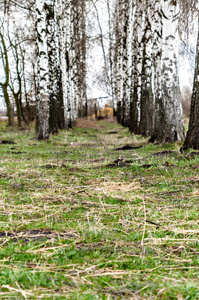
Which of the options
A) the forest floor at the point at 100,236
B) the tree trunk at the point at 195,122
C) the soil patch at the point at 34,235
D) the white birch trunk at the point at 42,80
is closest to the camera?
the forest floor at the point at 100,236

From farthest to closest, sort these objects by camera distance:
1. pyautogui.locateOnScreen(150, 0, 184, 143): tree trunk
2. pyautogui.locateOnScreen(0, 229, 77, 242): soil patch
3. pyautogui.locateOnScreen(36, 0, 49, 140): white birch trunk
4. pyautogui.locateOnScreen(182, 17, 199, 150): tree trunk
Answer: pyautogui.locateOnScreen(36, 0, 49, 140): white birch trunk < pyautogui.locateOnScreen(150, 0, 184, 143): tree trunk < pyautogui.locateOnScreen(182, 17, 199, 150): tree trunk < pyautogui.locateOnScreen(0, 229, 77, 242): soil patch

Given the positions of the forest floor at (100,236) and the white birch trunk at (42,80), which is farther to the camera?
the white birch trunk at (42,80)

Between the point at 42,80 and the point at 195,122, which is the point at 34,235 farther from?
the point at 42,80

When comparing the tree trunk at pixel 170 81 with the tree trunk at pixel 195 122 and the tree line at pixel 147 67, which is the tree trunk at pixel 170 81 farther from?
the tree trunk at pixel 195 122

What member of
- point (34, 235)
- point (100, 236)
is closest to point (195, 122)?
point (100, 236)

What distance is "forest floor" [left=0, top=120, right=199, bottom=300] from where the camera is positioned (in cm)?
177

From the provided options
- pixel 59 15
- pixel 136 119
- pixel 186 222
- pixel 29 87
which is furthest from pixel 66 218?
pixel 29 87

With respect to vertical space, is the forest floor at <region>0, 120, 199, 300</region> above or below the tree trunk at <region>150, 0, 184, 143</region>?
below

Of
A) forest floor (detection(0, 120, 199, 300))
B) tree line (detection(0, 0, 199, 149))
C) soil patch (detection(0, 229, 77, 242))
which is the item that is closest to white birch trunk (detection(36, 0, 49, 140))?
tree line (detection(0, 0, 199, 149))

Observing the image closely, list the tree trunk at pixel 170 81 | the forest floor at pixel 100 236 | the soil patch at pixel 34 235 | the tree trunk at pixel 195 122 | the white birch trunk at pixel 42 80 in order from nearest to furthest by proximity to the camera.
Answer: the forest floor at pixel 100 236 → the soil patch at pixel 34 235 → the tree trunk at pixel 195 122 → the tree trunk at pixel 170 81 → the white birch trunk at pixel 42 80

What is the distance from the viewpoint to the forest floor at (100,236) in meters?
1.77

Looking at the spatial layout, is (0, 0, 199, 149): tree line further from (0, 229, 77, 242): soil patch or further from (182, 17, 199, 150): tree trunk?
(0, 229, 77, 242): soil patch

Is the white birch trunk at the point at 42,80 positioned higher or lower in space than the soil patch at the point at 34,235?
higher

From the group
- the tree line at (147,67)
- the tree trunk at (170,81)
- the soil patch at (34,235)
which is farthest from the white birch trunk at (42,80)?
the soil patch at (34,235)
